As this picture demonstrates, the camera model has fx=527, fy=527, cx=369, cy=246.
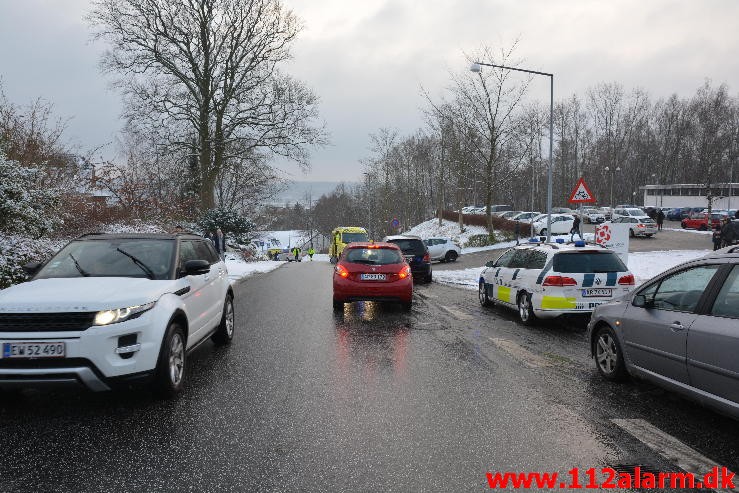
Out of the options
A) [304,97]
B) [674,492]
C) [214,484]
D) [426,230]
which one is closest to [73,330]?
[214,484]

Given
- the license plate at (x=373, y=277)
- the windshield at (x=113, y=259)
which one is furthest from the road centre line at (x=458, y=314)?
the windshield at (x=113, y=259)

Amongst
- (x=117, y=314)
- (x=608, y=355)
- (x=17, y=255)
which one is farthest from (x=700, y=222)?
(x=117, y=314)

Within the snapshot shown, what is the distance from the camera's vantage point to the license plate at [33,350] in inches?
167

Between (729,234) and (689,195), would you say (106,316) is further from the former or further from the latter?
(689,195)

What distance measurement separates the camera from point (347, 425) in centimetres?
428

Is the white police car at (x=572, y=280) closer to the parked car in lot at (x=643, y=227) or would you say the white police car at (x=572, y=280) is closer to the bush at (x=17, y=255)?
the bush at (x=17, y=255)

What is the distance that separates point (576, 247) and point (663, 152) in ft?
272

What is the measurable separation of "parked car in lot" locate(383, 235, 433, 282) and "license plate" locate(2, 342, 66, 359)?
47.0ft

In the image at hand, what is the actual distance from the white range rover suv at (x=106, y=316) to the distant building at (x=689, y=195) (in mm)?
65917

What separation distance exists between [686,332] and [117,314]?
4.77 meters

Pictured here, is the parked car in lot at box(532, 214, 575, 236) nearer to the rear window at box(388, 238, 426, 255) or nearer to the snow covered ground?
the snow covered ground

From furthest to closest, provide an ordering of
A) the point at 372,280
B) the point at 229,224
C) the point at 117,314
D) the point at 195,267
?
the point at 229,224, the point at 372,280, the point at 195,267, the point at 117,314

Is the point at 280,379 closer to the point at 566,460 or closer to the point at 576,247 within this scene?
the point at 566,460

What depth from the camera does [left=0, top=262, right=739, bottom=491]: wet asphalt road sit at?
3393 mm
